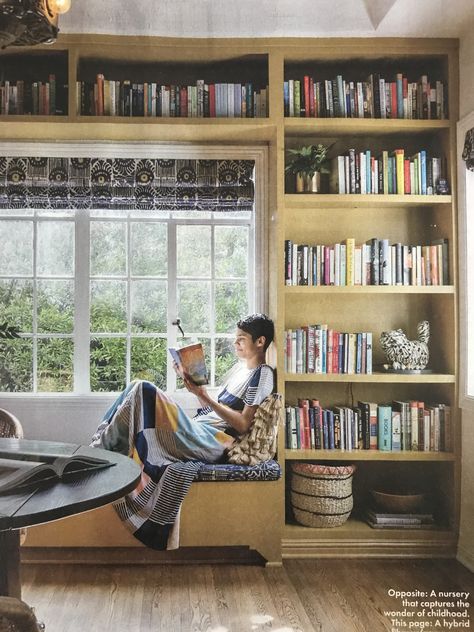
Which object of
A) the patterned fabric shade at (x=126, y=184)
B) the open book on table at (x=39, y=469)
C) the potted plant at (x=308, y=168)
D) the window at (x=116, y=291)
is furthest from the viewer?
the window at (x=116, y=291)

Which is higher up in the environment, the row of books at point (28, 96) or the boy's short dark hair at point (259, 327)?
the row of books at point (28, 96)

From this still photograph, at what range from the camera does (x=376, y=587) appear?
2.68 meters

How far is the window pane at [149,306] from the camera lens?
3566 millimetres

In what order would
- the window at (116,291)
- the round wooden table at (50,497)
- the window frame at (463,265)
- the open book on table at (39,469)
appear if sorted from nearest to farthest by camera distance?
1. the round wooden table at (50,497)
2. the open book on table at (39,469)
3. the window frame at (463,265)
4. the window at (116,291)

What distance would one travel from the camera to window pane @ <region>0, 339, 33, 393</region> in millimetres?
3527

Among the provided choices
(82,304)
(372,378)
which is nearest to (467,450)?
(372,378)

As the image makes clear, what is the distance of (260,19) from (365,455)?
7.51 ft

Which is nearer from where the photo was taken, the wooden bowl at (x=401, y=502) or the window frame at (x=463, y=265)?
the window frame at (x=463, y=265)

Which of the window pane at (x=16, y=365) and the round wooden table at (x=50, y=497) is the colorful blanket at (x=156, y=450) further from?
the round wooden table at (x=50, y=497)

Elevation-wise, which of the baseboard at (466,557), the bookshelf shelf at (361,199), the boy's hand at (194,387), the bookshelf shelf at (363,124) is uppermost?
the bookshelf shelf at (363,124)

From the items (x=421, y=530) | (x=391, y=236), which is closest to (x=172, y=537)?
(x=421, y=530)

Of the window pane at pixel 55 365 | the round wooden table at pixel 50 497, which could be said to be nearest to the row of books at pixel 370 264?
the window pane at pixel 55 365

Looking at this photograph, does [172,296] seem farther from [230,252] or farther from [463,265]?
[463,265]

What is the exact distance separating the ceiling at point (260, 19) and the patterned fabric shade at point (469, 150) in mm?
556
